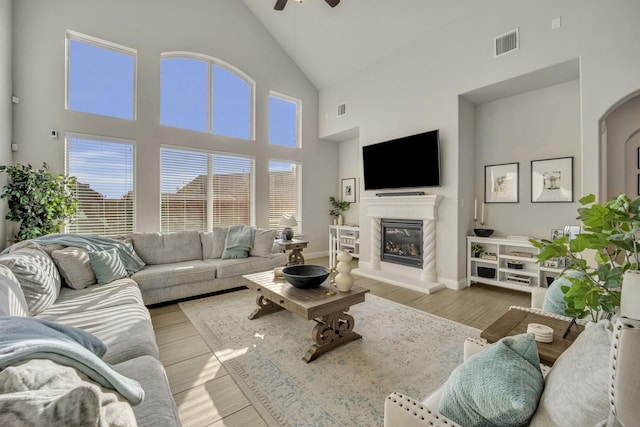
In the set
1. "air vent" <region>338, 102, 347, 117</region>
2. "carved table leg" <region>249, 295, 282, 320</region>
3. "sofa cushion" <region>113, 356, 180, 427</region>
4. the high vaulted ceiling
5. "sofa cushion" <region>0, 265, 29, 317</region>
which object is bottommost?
"carved table leg" <region>249, 295, 282, 320</region>

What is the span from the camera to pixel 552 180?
3.84m

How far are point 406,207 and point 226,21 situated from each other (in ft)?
15.7

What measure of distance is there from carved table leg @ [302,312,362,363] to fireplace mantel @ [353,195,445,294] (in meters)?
1.97

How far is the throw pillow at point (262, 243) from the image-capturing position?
14.4ft

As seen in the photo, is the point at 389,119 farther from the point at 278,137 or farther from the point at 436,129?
the point at 278,137

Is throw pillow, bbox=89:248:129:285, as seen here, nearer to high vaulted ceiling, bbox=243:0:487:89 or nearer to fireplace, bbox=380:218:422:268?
fireplace, bbox=380:218:422:268

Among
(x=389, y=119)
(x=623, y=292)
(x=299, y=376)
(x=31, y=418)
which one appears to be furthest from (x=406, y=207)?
(x=31, y=418)

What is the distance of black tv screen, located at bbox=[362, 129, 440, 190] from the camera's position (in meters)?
4.42

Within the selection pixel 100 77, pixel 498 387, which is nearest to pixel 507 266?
pixel 498 387

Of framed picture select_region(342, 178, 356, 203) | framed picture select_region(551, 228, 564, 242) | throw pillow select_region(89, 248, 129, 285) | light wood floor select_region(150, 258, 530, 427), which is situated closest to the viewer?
light wood floor select_region(150, 258, 530, 427)

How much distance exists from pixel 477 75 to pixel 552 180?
1782 millimetres

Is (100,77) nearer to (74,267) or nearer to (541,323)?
(74,267)

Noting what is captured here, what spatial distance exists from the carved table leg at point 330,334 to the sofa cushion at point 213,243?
7.99 feet

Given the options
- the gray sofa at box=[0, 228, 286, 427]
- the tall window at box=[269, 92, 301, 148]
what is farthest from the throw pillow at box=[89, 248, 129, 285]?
the tall window at box=[269, 92, 301, 148]
